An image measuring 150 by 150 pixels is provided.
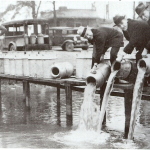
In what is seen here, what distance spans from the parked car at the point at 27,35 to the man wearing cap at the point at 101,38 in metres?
11.0

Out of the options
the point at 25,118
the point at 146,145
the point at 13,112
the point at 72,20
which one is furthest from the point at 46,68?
the point at 72,20

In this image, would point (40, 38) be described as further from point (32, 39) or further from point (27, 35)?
point (27, 35)

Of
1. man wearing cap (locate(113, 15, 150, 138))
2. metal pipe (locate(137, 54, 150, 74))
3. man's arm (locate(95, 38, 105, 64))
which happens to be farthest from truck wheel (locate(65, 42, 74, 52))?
metal pipe (locate(137, 54, 150, 74))

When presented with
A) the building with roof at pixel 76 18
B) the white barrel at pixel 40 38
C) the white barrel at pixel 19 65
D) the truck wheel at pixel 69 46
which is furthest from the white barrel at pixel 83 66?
the building with roof at pixel 76 18

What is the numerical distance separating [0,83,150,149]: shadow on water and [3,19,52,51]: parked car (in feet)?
15.5

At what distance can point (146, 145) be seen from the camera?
23.9 ft

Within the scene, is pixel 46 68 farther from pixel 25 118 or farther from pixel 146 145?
pixel 146 145

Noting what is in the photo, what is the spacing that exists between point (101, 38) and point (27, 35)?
1156cm

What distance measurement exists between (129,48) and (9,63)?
17.6 ft

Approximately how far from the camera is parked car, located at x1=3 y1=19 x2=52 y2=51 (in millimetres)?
18578

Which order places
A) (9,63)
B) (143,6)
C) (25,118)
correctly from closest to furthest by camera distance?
1. (143,6)
2. (25,118)
3. (9,63)

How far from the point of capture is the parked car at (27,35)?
1858 centimetres

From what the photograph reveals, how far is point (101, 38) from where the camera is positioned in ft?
24.9

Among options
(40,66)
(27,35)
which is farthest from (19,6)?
(27,35)
